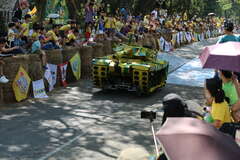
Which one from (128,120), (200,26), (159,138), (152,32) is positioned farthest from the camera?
(200,26)

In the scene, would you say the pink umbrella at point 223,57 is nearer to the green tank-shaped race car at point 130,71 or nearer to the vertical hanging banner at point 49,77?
the green tank-shaped race car at point 130,71

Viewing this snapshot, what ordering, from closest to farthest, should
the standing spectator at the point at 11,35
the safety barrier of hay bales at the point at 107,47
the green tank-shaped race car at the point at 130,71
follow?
the green tank-shaped race car at the point at 130,71
the standing spectator at the point at 11,35
the safety barrier of hay bales at the point at 107,47

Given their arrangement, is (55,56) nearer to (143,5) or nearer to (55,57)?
(55,57)

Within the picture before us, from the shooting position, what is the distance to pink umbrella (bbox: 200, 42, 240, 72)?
599 centimetres

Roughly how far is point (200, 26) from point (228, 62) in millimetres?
35777

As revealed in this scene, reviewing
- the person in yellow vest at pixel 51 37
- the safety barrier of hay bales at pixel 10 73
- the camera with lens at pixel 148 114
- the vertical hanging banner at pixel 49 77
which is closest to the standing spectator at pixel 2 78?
the safety barrier of hay bales at pixel 10 73

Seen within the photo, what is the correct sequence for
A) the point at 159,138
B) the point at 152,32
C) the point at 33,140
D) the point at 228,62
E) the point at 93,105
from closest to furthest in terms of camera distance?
1. the point at 159,138
2. the point at 228,62
3. the point at 33,140
4. the point at 93,105
5. the point at 152,32

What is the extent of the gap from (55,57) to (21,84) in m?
2.23

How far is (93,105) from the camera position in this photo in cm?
1070

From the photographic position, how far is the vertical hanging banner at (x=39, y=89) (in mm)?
11382

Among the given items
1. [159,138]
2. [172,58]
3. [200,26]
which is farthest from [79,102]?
[200,26]

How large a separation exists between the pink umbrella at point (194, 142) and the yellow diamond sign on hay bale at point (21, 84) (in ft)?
26.4

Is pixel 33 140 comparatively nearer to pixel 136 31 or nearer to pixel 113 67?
pixel 113 67

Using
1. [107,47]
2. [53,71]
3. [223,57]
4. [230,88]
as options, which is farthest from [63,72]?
[230,88]
